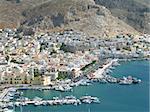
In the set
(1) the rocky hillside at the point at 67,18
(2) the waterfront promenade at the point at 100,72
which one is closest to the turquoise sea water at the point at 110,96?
(2) the waterfront promenade at the point at 100,72

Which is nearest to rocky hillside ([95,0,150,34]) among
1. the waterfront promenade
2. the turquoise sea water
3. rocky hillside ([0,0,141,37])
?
rocky hillside ([0,0,141,37])

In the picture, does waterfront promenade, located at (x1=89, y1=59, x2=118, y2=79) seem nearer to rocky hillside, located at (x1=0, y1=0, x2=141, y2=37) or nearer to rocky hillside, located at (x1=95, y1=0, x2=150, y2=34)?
rocky hillside, located at (x1=0, y1=0, x2=141, y2=37)

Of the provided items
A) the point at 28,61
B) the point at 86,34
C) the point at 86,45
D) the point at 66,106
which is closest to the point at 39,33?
the point at 86,34

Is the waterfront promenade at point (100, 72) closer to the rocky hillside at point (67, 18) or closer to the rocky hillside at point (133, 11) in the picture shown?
the rocky hillside at point (67, 18)

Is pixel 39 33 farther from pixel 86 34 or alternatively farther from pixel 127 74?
pixel 127 74

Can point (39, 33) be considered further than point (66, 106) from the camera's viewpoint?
Yes

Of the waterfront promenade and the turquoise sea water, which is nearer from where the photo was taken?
the turquoise sea water

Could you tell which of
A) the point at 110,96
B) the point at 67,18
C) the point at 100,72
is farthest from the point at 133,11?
the point at 110,96
